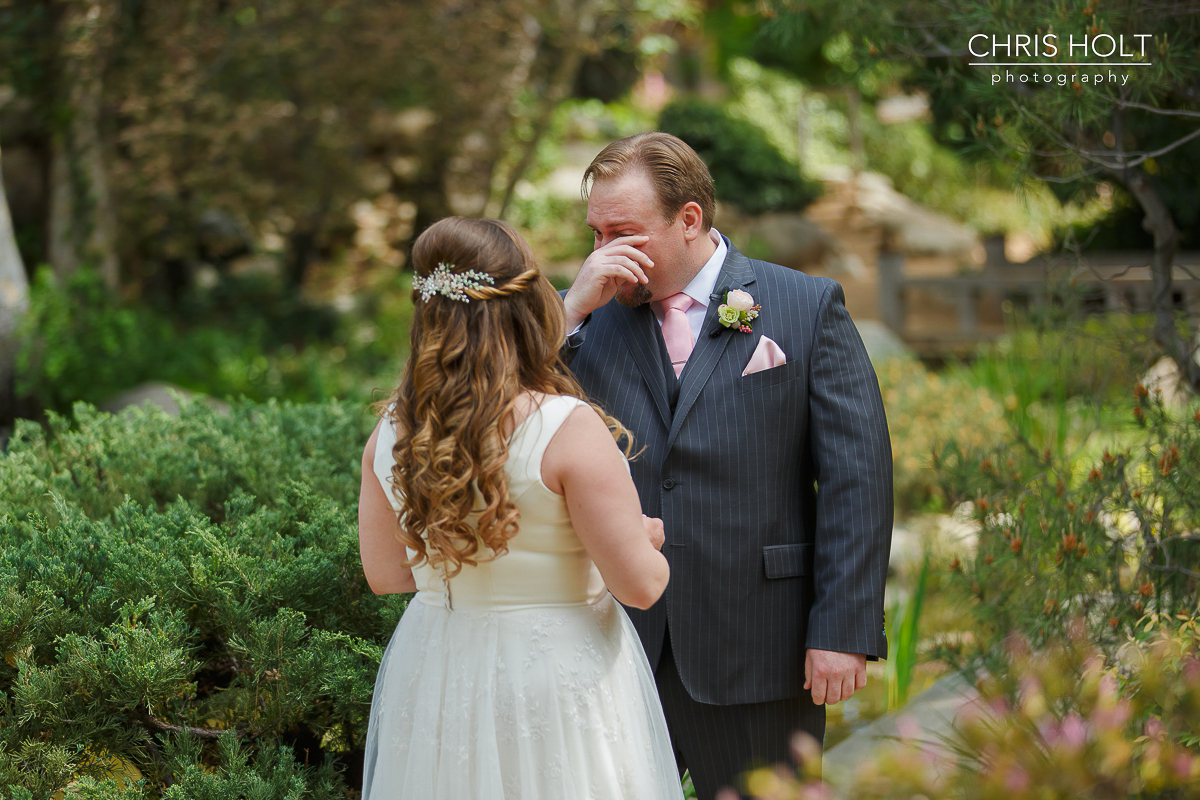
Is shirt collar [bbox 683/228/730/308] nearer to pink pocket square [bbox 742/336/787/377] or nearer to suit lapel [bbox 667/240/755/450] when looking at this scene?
suit lapel [bbox 667/240/755/450]

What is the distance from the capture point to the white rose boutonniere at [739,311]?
7.68 feet

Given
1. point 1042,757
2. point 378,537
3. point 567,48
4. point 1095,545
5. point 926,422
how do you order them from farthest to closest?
point 567,48
point 926,422
point 1095,545
point 378,537
point 1042,757

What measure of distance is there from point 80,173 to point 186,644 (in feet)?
21.9

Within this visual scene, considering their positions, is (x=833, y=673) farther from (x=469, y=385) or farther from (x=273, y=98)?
(x=273, y=98)

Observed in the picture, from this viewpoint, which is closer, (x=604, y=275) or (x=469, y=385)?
(x=469, y=385)

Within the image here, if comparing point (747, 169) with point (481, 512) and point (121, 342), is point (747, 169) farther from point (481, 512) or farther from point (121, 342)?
point (481, 512)

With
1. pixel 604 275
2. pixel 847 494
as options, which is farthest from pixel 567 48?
pixel 847 494

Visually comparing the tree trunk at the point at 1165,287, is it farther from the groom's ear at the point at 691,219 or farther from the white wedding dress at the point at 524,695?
the white wedding dress at the point at 524,695

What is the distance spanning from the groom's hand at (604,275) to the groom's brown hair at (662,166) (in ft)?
0.48

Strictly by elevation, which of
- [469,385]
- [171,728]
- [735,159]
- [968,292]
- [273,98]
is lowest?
[171,728]

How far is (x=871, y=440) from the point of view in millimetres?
2281

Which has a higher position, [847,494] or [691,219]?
[691,219]

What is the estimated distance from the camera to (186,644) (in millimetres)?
2459

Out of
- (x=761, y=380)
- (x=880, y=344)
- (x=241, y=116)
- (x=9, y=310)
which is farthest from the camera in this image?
(x=880, y=344)
